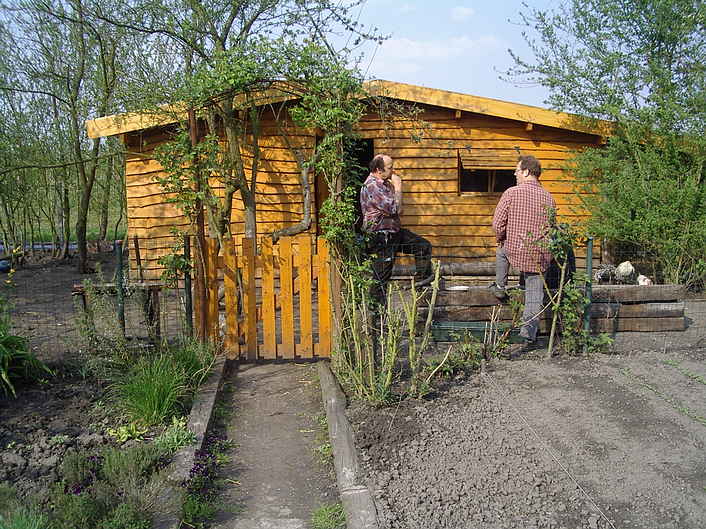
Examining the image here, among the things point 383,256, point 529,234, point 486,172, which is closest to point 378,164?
point 383,256

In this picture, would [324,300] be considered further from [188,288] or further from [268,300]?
[188,288]

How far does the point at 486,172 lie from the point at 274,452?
832 centimetres

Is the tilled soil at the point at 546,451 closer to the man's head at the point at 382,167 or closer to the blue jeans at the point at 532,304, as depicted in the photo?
the blue jeans at the point at 532,304

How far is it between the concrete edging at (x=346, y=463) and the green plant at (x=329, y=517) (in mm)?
66

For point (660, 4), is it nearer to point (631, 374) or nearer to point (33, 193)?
point (631, 374)

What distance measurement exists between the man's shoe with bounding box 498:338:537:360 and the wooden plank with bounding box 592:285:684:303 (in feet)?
3.26

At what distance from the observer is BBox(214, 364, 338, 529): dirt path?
3.71 m

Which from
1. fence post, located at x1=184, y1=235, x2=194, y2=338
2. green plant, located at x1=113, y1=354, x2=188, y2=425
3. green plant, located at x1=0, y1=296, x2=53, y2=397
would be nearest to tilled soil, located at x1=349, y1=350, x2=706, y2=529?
green plant, located at x1=113, y1=354, x2=188, y2=425

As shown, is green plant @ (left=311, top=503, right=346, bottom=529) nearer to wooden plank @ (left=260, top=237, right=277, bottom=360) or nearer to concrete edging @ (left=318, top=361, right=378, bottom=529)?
concrete edging @ (left=318, top=361, right=378, bottom=529)

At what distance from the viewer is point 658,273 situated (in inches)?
383

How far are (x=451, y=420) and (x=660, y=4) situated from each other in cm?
857

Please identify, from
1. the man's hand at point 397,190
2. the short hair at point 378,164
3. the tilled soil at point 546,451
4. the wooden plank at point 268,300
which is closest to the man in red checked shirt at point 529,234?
the tilled soil at point 546,451

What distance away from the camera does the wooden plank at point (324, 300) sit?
617cm

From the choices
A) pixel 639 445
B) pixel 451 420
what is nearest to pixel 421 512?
pixel 451 420
